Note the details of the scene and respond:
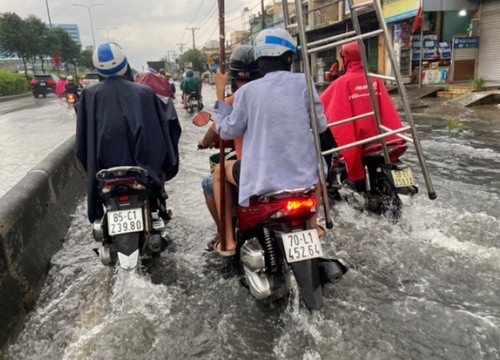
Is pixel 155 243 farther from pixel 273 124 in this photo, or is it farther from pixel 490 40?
pixel 490 40

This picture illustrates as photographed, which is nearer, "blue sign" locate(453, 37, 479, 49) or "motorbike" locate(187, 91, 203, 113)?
"motorbike" locate(187, 91, 203, 113)

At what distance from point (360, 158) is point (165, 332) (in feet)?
8.34

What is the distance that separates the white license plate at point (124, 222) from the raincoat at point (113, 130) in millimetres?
374

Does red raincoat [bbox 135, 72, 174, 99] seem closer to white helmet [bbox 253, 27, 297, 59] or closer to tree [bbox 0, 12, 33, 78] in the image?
white helmet [bbox 253, 27, 297, 59]

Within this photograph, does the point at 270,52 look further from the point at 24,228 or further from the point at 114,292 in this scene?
the point at 24,228

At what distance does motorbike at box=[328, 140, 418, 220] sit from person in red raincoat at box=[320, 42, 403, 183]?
0.11 m

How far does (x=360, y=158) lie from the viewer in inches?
170

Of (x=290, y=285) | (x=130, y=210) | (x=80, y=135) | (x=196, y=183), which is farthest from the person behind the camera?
(x=196, y=183)

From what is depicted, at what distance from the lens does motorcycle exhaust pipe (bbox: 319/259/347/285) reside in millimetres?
2719

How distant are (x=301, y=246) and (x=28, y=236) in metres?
2.27

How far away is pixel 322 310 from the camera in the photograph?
2906mm

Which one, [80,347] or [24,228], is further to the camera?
[24,228]

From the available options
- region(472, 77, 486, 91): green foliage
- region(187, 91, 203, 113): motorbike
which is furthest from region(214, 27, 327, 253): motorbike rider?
region(187, 91, 203, 113): motorbike

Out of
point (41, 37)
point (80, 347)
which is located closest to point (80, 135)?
point (80, 347)
